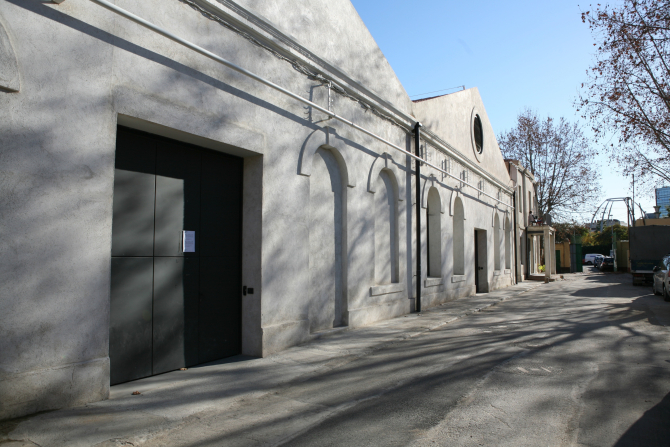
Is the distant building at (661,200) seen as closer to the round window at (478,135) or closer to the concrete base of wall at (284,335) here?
the round window at (478,135)

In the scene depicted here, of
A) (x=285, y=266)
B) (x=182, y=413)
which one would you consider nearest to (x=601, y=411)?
(x=182, y=413)

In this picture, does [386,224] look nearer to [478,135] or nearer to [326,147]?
[326,147]

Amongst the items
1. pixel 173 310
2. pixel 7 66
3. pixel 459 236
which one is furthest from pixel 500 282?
pixel 7 66

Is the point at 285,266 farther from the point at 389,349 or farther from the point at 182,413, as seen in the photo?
the point at 182,413

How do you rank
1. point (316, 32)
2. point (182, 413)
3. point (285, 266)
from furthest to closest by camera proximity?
point (316, 32) < point (285, 266) < point (182, 413)

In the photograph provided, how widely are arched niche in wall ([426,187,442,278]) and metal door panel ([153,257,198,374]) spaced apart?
33.7 ft

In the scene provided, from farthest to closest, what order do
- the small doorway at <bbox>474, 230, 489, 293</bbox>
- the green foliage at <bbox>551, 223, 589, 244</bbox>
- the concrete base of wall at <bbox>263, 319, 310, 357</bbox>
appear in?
1. the green foliage at <bbox>551, 223, 589, 244</bbox>
2. the small doorway at <bbox>474, 230, 489, 293</bbox>
3. the concrete base of wall at <bbox>263, 319, 310, 357</bbox>

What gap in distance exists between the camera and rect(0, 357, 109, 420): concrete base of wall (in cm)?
399

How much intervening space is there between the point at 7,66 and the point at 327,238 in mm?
6193

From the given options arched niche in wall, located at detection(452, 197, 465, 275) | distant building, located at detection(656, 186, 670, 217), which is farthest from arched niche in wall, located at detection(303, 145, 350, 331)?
distant building, located at detection(656, 186, 670, 217)

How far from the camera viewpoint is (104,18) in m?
4.97

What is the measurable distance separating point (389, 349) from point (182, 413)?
427 centimetres

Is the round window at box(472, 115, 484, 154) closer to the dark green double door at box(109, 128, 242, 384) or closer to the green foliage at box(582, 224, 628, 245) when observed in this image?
the dark green double door at box(109, 128, 242, 384)

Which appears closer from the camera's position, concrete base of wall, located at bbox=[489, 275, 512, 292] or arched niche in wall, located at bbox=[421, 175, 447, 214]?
arched niche in wall, located at bbox=[421, 175, 447, 214]
